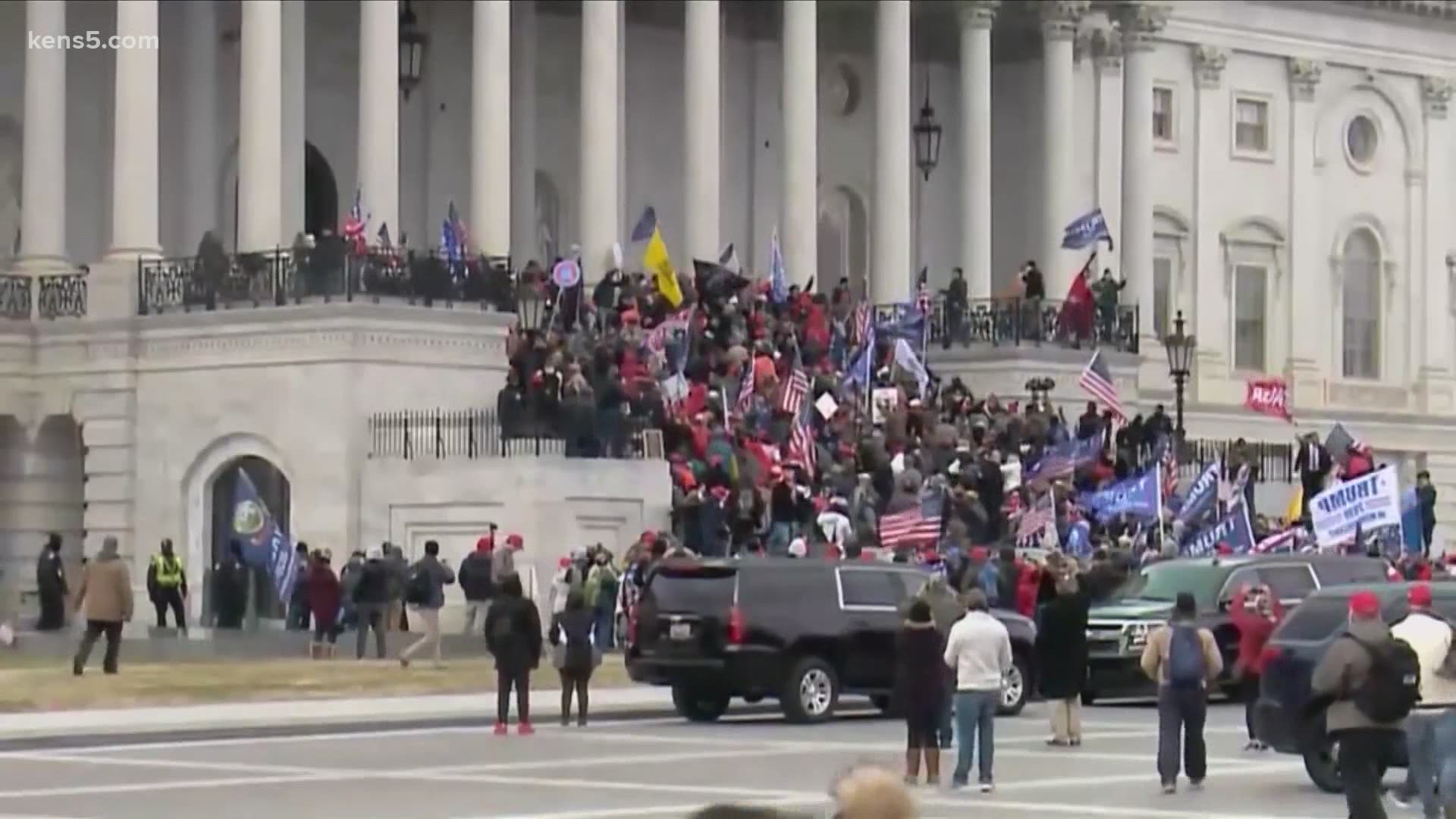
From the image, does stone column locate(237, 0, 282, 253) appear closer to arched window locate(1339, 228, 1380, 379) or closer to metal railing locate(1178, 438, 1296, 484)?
metal railing locate(1178, 438, 1296, 484)

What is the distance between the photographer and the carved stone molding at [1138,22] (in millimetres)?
64125

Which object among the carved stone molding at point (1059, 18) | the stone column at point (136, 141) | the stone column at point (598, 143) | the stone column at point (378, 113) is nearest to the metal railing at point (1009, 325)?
the carved stone molding at point (1059, 18)

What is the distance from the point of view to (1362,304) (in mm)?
73500

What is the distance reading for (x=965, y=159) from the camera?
198 ft

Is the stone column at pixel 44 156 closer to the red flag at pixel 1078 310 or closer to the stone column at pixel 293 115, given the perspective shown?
the stone column at pixel 293 115

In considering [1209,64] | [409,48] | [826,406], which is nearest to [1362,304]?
[1209,64]

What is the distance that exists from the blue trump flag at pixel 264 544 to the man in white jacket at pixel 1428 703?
23.3 meters

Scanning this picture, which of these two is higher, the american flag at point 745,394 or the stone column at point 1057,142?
the stone column at point 1057,142

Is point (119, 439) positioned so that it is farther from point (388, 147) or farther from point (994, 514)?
point (994, 514)

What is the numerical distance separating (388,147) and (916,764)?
1011 inches

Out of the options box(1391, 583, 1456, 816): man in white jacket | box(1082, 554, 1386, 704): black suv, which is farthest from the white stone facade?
box(1391, 583, 1456, 816): man in white jacket

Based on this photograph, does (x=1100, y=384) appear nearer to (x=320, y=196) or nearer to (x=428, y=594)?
(x=320, y=196)

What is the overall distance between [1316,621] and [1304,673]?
1246 millimetres

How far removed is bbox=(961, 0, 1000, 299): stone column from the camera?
60125mm
